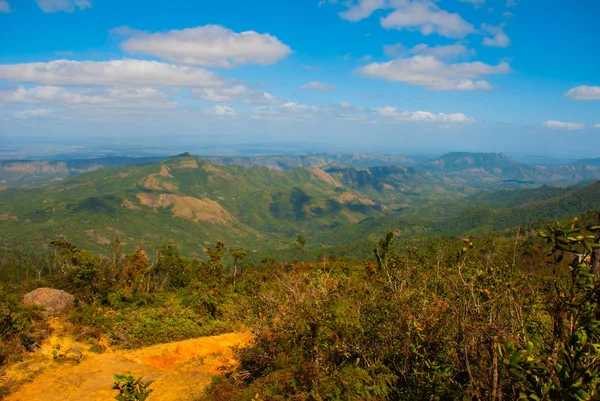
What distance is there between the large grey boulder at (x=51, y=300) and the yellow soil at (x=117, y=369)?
2.36 meters

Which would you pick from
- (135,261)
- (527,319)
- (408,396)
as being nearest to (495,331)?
(527,319)

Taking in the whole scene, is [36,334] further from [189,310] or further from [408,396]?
[408,396]

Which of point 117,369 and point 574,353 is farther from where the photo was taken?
point 117,369

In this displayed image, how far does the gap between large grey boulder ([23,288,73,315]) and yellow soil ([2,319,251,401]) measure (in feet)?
7.73

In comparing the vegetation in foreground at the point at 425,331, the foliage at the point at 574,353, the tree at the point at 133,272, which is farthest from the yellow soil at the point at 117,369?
the foliage at the point at 574,353

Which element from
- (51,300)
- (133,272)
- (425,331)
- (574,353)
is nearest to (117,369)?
(51,300)

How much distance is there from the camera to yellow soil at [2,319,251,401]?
56.6 ft

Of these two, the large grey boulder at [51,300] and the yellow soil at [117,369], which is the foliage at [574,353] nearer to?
the yellow soil at [117,369]

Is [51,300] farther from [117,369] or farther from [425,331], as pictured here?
[425,331]

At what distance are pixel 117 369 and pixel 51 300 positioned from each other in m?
12.6

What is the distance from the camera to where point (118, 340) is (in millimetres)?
23875

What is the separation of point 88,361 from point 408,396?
19.5 meters

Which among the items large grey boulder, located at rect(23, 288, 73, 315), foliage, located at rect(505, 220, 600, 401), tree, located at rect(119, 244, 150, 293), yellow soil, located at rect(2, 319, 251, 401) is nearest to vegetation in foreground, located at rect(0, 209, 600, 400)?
foliage, located at rect(505, 220, 600, 401)

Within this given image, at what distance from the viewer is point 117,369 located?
19812 mm
